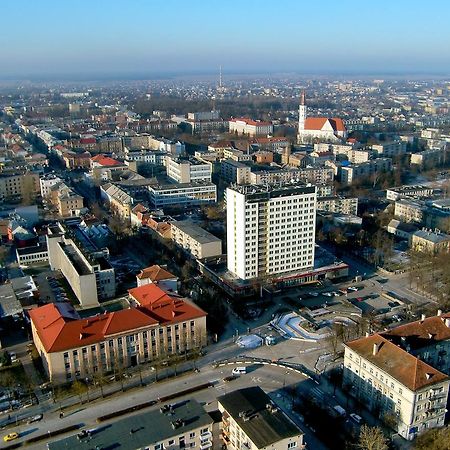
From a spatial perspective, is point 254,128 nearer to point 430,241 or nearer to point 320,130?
point 320,130

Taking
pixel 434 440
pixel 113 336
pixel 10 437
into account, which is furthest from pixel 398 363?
pixel 10 437

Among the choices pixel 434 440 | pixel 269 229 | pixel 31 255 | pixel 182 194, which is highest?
pixel 269 229

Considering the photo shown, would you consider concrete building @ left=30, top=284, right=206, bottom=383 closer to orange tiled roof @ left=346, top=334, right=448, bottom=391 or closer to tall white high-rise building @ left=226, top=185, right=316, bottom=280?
tall white high-rise building @ left=226, top=185, right=316, bottom=280

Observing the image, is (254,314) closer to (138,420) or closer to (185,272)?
(185,272)

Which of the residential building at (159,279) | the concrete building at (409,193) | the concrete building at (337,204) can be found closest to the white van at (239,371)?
the residential building at (159,279)

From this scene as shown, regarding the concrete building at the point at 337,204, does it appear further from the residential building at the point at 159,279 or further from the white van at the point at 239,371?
the white van at the point at 239,371

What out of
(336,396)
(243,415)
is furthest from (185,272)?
(243,415)
